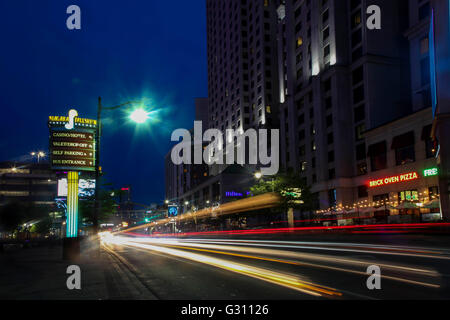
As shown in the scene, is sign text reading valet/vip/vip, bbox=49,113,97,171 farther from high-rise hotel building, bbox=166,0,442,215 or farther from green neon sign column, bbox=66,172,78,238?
high-rise hotel building, bbox=166,0,442,215

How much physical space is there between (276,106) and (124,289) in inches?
3721

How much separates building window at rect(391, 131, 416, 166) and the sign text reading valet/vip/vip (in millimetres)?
38514

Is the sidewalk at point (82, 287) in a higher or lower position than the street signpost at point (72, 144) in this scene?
lower

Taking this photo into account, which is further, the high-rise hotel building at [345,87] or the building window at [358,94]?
the building window at [358,94]

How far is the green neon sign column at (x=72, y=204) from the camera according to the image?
2386cm

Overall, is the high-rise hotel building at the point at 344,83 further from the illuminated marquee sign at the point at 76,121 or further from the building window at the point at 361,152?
the illuminated marquee sign at the point at 76,121

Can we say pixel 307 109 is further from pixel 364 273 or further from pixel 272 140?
pixel 364 273

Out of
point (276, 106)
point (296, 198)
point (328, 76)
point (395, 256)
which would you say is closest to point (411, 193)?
point (296, 198)

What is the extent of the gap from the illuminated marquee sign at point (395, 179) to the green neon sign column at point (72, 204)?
3848 centimetres

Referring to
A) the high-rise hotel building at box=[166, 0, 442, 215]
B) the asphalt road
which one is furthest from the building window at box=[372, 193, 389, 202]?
the asphalt road

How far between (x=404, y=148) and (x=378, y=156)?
5062 millimetres

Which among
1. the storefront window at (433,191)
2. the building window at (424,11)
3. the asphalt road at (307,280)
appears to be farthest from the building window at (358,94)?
the asphalt road at (307,280)

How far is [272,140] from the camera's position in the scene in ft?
305

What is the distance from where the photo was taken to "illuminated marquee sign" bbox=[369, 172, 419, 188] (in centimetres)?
4722
